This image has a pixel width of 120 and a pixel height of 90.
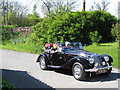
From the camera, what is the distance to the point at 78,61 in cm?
671

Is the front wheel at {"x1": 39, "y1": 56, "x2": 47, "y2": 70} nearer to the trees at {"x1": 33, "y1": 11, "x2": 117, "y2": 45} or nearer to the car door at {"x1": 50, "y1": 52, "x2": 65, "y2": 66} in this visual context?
the car door at {"x1": 50, "y1": 52, "x2": 65, "y2": 66}

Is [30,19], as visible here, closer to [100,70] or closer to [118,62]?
[118,62]

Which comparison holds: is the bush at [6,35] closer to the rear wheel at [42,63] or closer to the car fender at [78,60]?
the rear wheel at [42,63]

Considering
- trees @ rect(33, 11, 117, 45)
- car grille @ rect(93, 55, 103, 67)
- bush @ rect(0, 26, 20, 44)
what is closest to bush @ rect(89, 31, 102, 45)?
trees @ rect(33, 11, 117, 45)

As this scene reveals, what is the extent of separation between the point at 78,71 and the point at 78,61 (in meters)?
0.37

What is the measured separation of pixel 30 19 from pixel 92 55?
33.5 m

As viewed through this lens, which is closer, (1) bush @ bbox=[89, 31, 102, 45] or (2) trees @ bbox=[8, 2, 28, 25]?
(1) bush @ bbox=[89, 31, 102, 45]

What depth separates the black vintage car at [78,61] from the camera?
21.2ft

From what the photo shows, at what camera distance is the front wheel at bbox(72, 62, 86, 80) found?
6445mm

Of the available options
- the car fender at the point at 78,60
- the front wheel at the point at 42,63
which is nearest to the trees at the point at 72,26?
the front wheel at the point at 42,63

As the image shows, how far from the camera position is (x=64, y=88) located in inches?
223

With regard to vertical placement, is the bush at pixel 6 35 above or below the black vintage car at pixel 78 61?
above

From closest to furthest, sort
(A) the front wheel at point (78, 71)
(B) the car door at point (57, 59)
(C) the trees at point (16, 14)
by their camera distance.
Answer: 1. (A) the front wheel at point (78, 71)
2. (B) the car door at point (57, 59)
3. (C) the trees at point (16, 14)

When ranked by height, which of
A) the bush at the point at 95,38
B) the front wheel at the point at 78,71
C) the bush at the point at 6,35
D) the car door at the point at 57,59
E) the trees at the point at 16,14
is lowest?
the front wheel at the point at 78,71
